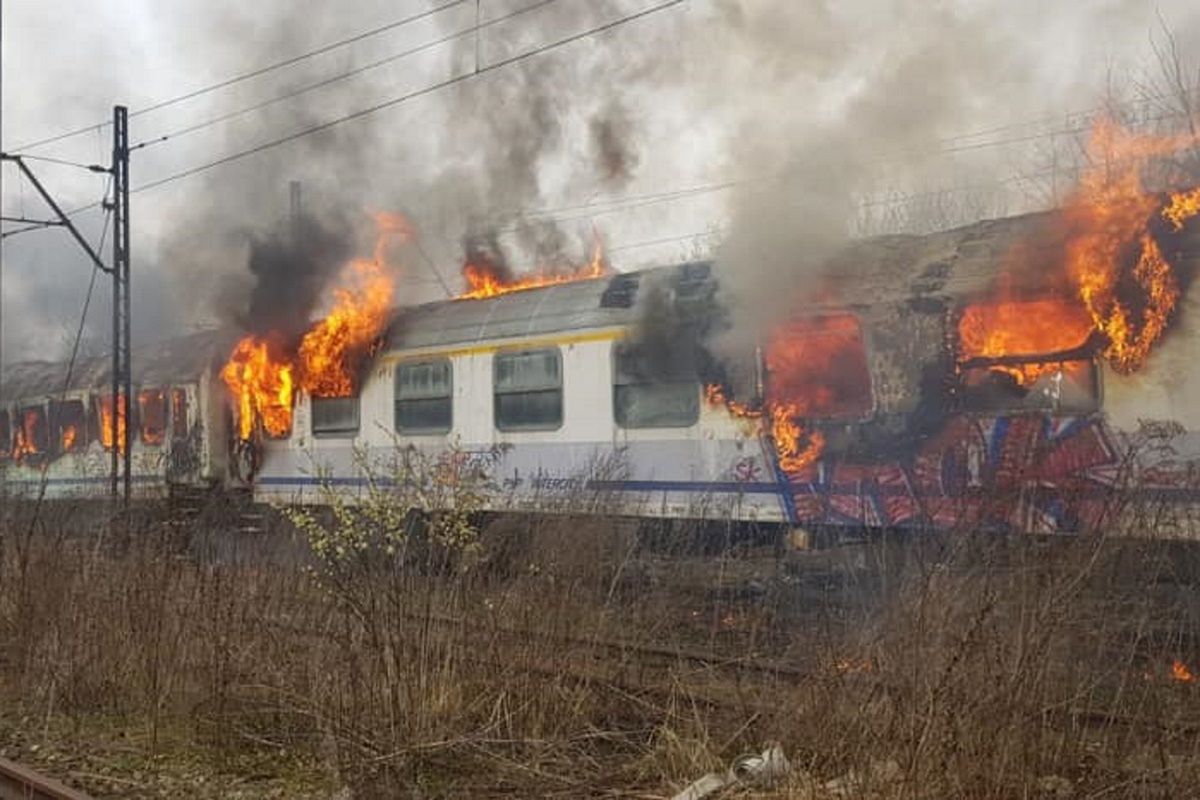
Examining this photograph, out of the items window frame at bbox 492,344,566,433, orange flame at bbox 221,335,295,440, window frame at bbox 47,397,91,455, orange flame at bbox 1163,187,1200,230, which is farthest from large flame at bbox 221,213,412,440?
orange flame at bbox 1163,187,1200,230

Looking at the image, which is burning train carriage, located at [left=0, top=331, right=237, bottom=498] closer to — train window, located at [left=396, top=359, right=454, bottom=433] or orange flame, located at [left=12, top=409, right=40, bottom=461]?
orange flame, located at [left=12, top=409, right=40, bottom=461]

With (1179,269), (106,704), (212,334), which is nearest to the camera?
(106,704)

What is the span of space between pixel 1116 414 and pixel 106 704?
6939 mm

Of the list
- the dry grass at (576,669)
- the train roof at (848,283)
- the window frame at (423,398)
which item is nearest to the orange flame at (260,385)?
the train roof at (848,283)

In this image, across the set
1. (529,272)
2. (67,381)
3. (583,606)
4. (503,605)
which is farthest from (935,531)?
(67,381)

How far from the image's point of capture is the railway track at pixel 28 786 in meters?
5.35

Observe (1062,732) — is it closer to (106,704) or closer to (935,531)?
(935,531)

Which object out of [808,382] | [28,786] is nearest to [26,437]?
[808,382]

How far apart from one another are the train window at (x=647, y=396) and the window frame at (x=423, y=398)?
98.3 inches

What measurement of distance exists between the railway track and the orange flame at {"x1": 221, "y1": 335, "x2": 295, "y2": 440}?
372 inches

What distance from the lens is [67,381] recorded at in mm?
20344

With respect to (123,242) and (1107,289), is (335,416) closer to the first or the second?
(123,242)

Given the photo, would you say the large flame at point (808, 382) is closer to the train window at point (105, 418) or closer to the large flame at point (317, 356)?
the large flame at point (317, 356)

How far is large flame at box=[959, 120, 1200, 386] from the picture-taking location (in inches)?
307
